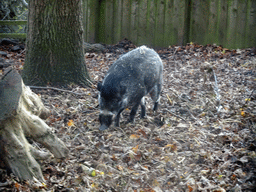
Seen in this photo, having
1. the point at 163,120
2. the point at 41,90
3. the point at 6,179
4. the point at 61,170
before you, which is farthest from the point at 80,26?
the point at 6,179

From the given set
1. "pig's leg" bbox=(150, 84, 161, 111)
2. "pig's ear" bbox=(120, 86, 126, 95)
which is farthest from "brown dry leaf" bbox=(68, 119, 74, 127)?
"pig's leg" bbox=(150, 84, 161, 111)

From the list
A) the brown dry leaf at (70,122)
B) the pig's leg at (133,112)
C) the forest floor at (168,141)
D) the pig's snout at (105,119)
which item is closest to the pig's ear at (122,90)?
the pig's snout at (105,119)

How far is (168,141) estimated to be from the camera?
4.44m

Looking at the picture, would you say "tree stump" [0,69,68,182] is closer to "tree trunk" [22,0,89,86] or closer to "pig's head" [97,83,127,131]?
"pig's head" [97,83,127,131]

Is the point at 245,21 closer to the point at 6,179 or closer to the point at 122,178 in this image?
the point at 122,178

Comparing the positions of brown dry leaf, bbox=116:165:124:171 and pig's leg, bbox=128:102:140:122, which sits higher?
Result: pig's leg, bbox=128:102:140:122

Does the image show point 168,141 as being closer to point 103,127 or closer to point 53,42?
point 103,127

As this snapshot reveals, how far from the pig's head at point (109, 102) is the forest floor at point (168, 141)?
22 centimetres

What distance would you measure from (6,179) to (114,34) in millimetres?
7591

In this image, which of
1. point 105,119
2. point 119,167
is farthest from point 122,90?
point 119,167

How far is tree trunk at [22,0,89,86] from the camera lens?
18.4 ft

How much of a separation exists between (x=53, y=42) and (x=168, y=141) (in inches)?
115

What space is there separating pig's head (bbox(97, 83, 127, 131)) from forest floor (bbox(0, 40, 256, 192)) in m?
0.22

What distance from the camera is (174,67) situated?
780cm
